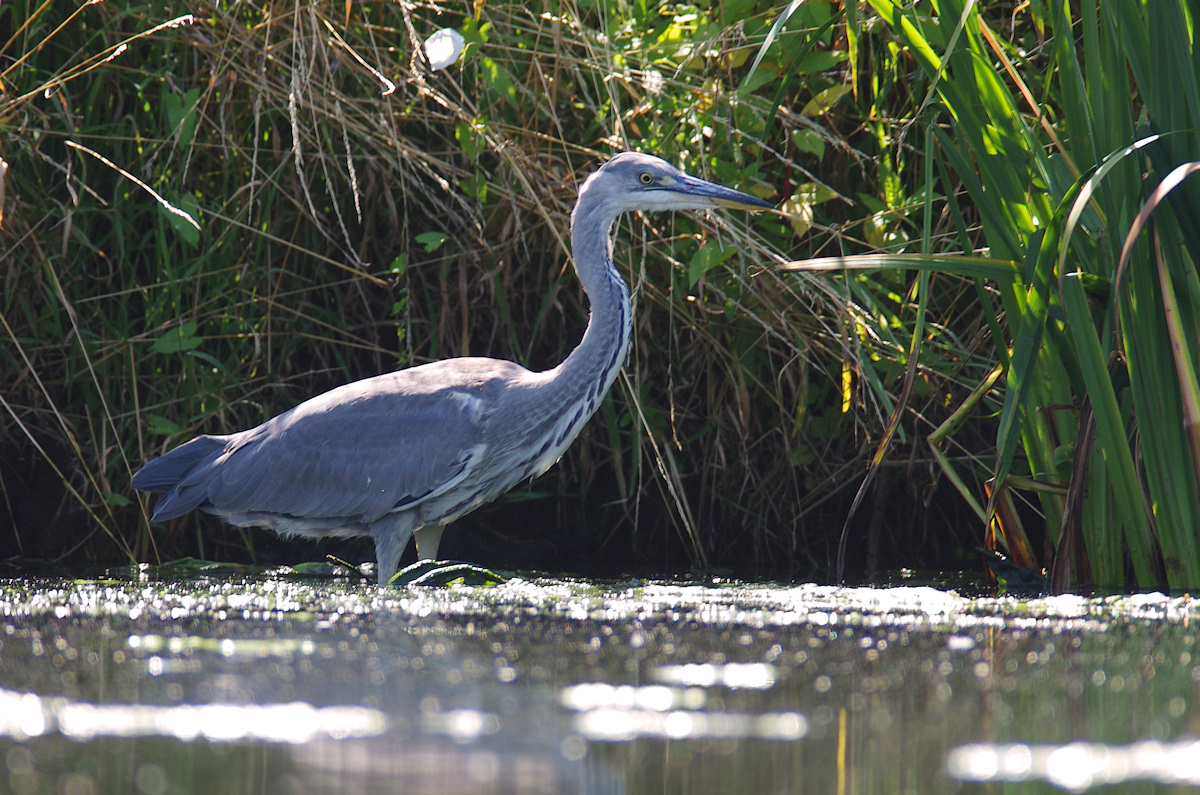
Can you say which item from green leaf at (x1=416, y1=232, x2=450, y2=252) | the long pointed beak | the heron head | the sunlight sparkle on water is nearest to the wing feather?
green leaf at (x1=416, y1=232, x2=450, y2=252)

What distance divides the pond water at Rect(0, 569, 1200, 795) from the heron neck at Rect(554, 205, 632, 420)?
49.1 inches

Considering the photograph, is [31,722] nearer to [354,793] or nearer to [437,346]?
[354,793]

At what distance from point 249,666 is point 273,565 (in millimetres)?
2758

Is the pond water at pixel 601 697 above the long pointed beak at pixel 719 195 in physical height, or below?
below

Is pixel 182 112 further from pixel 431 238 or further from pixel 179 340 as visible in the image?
pixel 431 238

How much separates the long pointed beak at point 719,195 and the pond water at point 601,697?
1.36 metres

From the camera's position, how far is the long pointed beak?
147 inches

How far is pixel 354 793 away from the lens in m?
1.29

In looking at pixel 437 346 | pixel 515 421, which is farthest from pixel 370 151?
pixel 515 421

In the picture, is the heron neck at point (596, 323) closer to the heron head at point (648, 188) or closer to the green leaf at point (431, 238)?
the heron head at point (648, 188)

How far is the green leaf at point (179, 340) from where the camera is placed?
13.2 feet

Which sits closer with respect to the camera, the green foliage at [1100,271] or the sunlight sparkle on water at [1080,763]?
the sunlight sparkle on water at [1080,763]

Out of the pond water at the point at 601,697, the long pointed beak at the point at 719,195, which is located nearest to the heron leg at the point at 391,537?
the pond water at the point at 601,697

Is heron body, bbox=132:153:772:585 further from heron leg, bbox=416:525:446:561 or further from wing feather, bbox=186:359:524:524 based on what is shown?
heron leg, bbox=416:525:446:561
